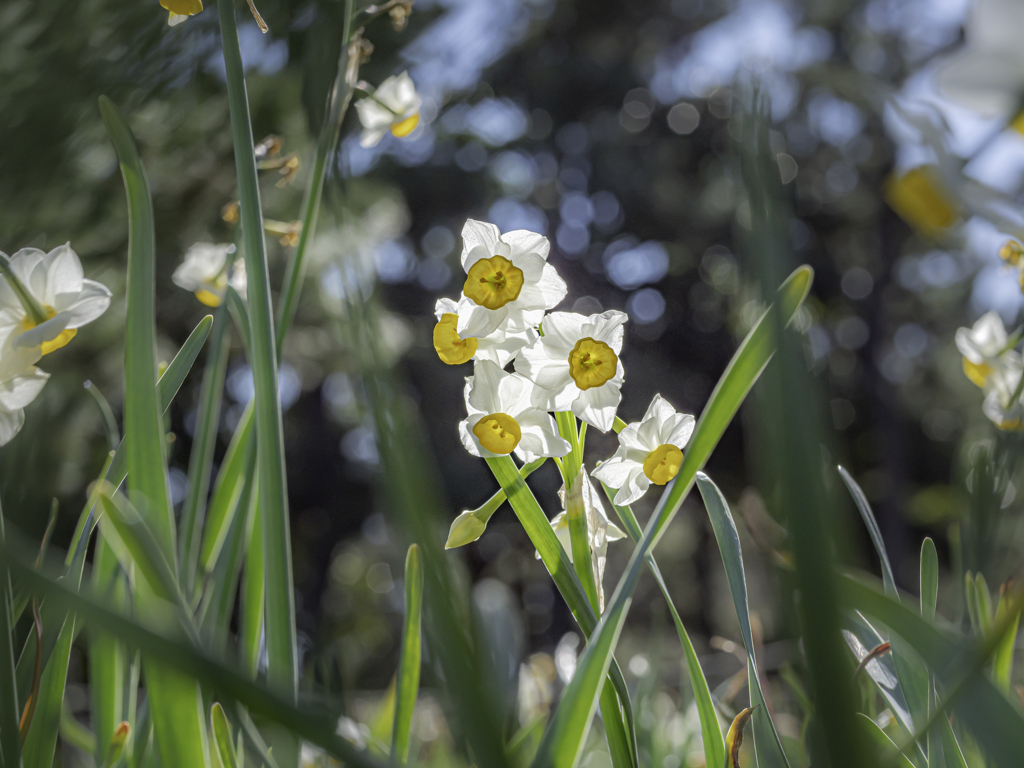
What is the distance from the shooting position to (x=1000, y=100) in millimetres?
243

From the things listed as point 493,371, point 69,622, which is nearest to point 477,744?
point 493,371

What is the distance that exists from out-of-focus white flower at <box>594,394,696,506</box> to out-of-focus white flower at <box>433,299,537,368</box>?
106 mm

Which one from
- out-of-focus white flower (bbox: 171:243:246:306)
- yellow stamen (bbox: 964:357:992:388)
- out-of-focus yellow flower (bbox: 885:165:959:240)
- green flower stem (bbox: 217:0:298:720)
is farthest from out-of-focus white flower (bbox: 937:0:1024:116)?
out-of-focus white flower (bbox: 171:243:246:306)

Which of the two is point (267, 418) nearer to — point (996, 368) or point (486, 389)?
point (486, 389)

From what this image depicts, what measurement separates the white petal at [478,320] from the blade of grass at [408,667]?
160mm

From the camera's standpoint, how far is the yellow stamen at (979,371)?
2.46ft

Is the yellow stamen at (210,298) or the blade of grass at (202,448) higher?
the yellow stamen at (210,298)

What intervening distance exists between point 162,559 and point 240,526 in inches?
13.4

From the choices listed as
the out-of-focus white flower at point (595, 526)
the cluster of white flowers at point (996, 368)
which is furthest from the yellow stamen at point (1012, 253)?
the out-of-focus white flower at point (595, 526)

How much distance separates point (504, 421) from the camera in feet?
1.51

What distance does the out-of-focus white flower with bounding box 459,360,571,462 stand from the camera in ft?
1.49

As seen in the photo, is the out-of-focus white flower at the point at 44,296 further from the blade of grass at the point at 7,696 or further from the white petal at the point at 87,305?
the blade of grass at the point at 7,696

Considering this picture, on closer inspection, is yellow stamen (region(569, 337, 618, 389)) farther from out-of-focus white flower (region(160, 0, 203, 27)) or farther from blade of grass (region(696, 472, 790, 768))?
out-of-focus white flower (region(160, 0, 203, 27))

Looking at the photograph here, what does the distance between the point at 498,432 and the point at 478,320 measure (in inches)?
3.4
